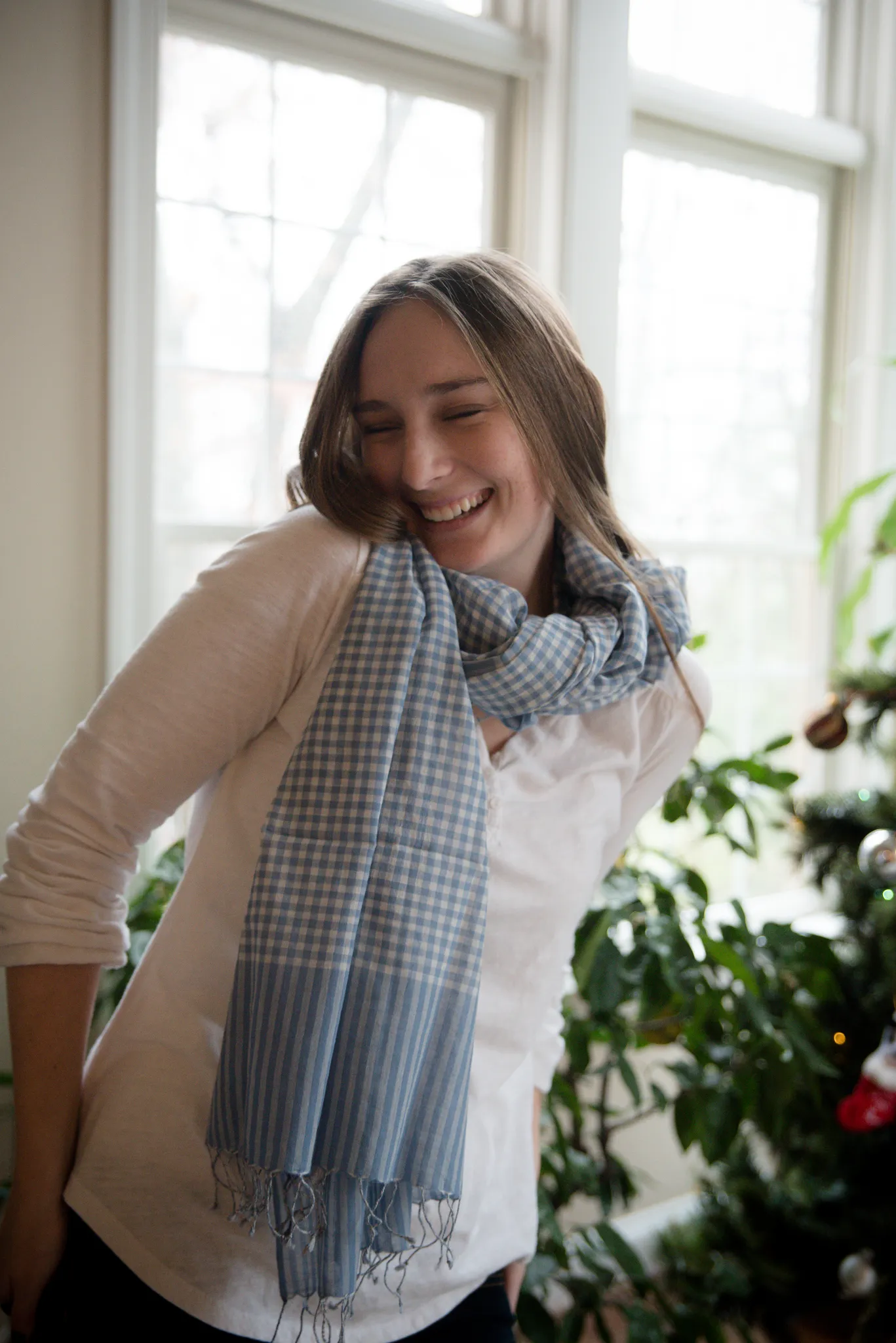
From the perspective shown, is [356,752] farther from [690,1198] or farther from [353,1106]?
[690,1198]

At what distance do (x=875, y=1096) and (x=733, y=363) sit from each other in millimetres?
1584

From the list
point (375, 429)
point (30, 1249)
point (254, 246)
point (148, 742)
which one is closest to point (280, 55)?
point (254, 246)

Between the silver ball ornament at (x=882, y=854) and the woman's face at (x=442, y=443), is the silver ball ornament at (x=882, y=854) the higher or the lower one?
the lower one

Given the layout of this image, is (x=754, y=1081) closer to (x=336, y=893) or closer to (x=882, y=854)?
(x=882, y=854)

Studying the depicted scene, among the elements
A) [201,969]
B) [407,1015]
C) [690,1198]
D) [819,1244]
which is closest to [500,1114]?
[407,1015]

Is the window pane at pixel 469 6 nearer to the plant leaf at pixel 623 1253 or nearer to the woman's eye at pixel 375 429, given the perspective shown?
the woman's eye at pixel 375 429

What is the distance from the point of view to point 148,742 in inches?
32.8

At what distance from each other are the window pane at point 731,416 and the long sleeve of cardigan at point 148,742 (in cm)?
145

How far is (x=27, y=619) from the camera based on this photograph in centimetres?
150

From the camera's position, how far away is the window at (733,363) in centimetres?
221

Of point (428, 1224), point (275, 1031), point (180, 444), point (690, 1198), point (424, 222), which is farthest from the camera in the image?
point (690, 1198)

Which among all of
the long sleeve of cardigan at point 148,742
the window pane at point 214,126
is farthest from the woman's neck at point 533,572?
the window pane at point 214,126

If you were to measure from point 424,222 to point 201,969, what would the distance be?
1480 millimetres

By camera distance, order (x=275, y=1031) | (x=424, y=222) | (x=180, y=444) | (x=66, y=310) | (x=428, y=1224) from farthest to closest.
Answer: (x=424, y=222)
(x=180, y=444)
(x=66, y=310)
(x=428, y=1224)
(x=275, y=1031)
